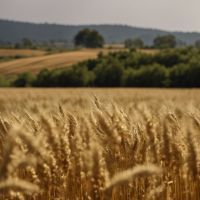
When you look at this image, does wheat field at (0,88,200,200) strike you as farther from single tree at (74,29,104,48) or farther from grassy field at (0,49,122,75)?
single tree at (74,29,104,48)

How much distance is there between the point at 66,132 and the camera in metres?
3.16

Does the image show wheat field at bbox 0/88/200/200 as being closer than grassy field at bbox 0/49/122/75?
Yes

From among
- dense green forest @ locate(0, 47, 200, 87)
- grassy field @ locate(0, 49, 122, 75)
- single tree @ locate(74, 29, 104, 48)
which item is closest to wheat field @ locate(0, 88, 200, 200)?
dense green forest @ locate(0, 47, 200, 87)

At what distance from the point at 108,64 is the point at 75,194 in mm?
48498

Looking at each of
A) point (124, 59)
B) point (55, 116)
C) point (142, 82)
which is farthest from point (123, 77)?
point (55, 116)

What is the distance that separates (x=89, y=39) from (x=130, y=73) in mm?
66644

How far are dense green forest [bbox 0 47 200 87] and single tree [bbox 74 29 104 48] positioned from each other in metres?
55.1

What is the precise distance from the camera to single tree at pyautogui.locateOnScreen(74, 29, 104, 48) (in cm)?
11268

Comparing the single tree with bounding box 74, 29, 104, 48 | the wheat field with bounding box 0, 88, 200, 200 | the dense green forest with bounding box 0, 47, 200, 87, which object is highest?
the wheat field with bounding box 0, 88, 200, 200

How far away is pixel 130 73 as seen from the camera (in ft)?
158

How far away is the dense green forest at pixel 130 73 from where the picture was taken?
148 feet

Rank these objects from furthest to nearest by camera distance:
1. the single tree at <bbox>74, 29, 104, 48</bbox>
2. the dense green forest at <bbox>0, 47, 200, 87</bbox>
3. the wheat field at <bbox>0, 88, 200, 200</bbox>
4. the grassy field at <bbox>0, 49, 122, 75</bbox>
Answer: the single tree at <bbox>74, 29, 104, 48</bbox> < the grassy field at <bbox>0, 49, 122, 75</bbox> < the dense green forest at <bbox>0, 47, 200, 87</bbox> < the wheat field at <bbox>0, 88, 200, 200</bbox>

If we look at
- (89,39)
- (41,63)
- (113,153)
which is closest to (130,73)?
(41,63)

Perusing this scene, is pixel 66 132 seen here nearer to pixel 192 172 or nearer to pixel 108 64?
pixel 192 172
